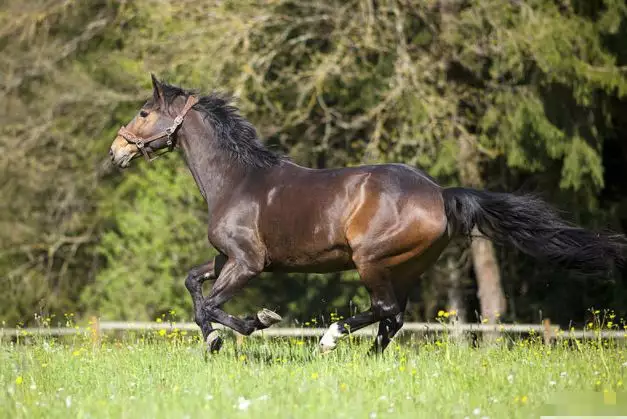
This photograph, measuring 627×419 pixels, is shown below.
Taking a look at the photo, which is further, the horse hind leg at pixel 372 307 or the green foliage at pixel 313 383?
the horse hind leg at pixel 372 307

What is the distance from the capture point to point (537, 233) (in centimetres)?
831

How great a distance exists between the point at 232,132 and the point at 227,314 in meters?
1.75

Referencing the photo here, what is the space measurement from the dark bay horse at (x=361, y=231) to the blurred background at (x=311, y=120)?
7.43m

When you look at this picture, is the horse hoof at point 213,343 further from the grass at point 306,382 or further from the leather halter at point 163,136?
the leather halter at point 163,136

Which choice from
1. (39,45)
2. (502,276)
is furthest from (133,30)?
(502,276)

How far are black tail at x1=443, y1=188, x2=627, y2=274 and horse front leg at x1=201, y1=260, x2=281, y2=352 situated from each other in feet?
5.72

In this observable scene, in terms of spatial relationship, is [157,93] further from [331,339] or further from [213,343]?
[331,339]

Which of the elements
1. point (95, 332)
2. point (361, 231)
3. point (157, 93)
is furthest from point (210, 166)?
point (95, 332)

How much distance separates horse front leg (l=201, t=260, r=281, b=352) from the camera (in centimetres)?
821

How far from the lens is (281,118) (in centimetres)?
1814

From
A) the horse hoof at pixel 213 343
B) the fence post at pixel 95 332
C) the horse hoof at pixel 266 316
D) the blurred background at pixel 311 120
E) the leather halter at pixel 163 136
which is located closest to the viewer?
the horse hoof at pixel 266 316

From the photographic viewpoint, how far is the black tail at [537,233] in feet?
26.9

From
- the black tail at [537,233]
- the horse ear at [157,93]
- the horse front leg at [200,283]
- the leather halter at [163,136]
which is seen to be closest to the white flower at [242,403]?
the horse front leg at [200,283]

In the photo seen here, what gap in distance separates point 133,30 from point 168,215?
3.70 metres
